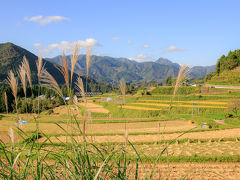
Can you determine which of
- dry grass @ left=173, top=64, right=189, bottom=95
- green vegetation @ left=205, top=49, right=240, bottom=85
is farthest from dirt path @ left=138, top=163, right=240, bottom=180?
green vegetation @ left=205, top=49, right=240, bottom=85

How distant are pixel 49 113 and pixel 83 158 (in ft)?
123

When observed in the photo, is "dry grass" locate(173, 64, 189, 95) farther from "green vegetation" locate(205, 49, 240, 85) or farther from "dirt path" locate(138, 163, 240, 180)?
"green vegetation" locate(205, 49, 240, 85)

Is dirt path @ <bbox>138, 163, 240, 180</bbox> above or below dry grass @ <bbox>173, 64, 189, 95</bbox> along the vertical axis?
below

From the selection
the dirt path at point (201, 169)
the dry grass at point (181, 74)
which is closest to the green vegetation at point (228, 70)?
the dirt path at point (201, 169)

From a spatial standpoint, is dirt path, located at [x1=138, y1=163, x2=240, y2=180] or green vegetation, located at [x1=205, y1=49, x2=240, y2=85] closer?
dirt path, located at [x1=138, y1=163, x2=240, y2=180]

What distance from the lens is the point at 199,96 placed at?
38.4m

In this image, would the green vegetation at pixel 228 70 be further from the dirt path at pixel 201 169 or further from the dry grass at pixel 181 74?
the dry grass at pixel 181 74

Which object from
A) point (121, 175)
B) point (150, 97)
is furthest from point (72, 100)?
point (150, 97)

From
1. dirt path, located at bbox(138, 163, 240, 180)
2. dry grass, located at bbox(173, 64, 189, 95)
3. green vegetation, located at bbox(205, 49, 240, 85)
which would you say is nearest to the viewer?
dry grass, located at bbox(173, 64, 189, 95)

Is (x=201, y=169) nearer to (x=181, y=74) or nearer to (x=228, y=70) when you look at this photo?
(x=181, y=74)

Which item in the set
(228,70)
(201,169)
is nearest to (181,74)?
(201,169)

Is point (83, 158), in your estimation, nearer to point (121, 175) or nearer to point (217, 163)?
point (121, 175)

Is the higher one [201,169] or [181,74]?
[181,74]

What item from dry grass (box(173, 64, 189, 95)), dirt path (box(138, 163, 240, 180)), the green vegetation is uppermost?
the green vegetation
